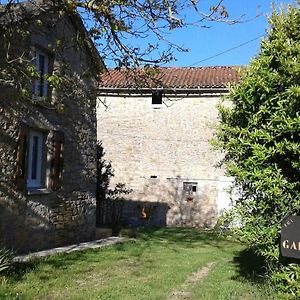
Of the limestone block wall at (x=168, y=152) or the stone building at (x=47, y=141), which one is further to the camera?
the limestone block wall at (x=168, y=152)

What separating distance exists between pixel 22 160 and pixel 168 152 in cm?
1076

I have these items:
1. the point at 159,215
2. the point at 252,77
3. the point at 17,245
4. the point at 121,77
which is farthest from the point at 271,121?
the point at 121,77

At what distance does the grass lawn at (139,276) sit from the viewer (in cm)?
628

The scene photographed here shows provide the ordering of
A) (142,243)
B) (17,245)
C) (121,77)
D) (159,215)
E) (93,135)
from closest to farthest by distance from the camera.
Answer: (17,245), (142,243), (93,135), (159,215), (121,77)

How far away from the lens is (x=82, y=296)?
245 inches

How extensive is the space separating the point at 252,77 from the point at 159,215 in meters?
14.7

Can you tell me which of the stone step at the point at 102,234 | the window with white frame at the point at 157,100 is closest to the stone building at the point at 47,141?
the stone step at the point at 102,234

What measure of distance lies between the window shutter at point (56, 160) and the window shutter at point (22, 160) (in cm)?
114

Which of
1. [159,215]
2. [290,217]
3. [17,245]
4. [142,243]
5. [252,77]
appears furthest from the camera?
[159,215]

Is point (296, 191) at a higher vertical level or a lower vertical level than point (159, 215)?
higher

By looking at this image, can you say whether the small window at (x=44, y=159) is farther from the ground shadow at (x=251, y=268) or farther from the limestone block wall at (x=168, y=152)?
the limestone block wall at (x=168, y=152)

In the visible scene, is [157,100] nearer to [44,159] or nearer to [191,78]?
[191,78]

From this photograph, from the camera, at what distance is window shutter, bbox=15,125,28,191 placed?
9703 mm

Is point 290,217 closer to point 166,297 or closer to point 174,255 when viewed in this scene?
point 166,297
